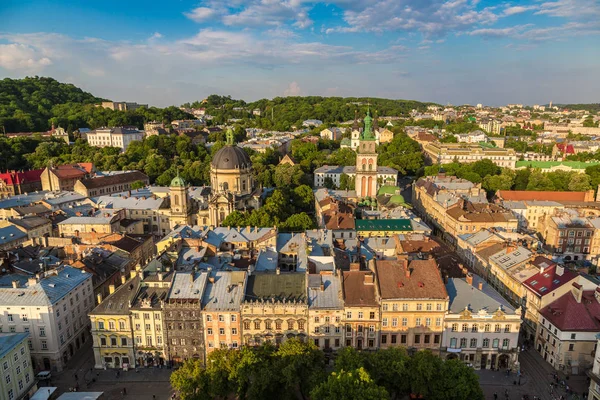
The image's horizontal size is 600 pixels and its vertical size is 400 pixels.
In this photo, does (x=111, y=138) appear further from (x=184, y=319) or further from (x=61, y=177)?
(x=184, y=319)

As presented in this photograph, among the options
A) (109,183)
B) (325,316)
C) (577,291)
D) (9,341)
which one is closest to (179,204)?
(109,183)

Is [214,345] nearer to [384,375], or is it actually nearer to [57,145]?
[384,375]

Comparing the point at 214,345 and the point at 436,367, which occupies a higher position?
the point at 436,367

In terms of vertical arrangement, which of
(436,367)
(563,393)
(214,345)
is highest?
(436,367)

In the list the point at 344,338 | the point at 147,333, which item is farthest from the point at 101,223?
the point at 344,338

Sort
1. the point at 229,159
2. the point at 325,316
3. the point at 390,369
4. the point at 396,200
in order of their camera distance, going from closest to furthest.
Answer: the point at 390,369, the point at 325,316, the point at 229,159, the point at 396,200

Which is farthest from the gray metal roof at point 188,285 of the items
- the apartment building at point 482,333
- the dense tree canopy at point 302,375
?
the apartment building at point 482,333
